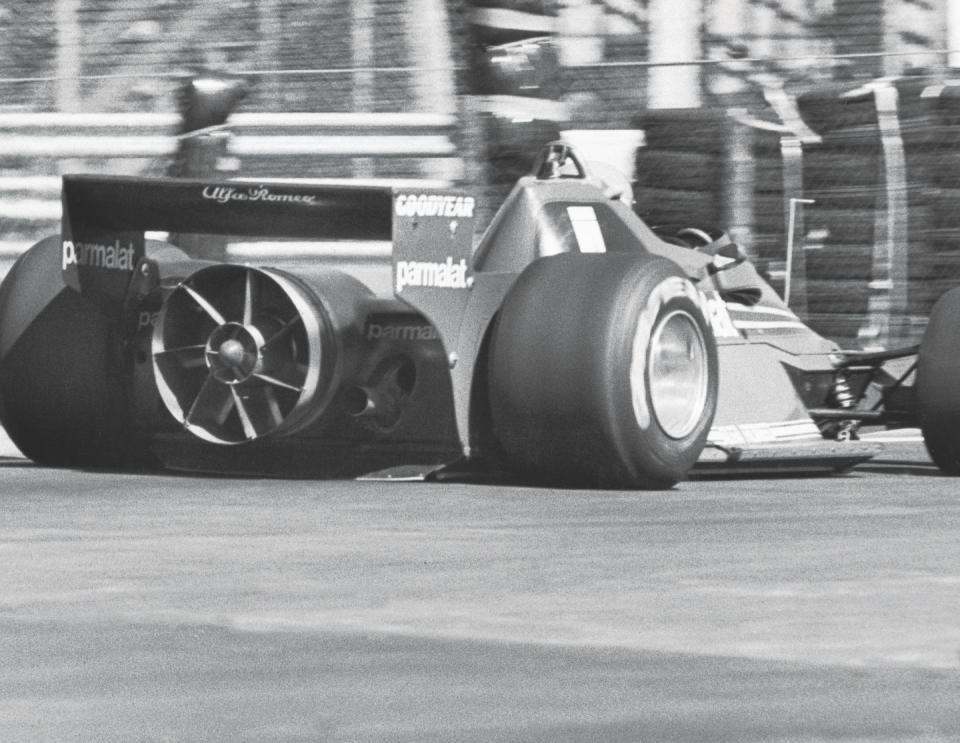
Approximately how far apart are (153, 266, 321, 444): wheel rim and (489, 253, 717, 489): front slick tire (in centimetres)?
81

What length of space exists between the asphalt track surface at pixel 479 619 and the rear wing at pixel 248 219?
2.98 feet

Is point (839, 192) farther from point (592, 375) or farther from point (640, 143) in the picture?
point (592, 375)

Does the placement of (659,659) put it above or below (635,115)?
below

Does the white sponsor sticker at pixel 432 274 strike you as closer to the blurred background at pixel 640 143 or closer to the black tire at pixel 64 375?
the black tire at pixel 64 375

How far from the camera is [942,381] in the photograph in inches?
328

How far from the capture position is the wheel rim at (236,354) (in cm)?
802

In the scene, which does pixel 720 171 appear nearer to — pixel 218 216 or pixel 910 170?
pixel 910 170

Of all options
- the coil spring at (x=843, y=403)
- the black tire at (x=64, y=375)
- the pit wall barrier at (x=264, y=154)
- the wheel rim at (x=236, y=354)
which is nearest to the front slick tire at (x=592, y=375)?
the wheel rim at (x=236, y=354)

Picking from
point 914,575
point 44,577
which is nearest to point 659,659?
point 914,575

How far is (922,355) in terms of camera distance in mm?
8383

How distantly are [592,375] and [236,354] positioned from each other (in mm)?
1355

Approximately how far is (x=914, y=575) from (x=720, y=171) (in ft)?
29.9

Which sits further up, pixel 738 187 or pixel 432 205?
pixel 432 205

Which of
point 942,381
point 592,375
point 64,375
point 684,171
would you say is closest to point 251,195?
point 64,375
